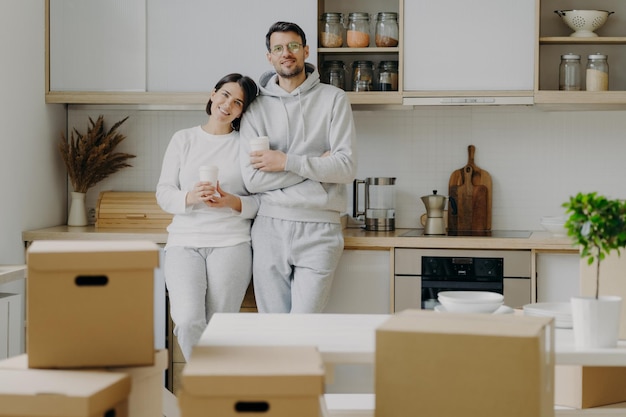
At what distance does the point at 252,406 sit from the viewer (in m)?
1.81

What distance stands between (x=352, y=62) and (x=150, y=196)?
1.21 meters

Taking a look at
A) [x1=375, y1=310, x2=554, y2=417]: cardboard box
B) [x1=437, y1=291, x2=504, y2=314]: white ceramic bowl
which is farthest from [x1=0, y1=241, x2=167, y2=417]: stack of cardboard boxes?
[x1=437, y1=291, x2=504, y2=314]: white ceramic bowl

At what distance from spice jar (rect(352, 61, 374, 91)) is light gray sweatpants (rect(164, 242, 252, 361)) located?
103cm

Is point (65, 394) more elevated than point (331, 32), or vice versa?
point (331, 32)

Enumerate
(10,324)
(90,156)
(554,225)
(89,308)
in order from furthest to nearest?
(90,156) → (554,225) → (10,324) → (89,308)

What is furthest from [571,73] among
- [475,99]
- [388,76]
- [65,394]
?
[65,394]

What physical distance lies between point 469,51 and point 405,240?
3.10 feet

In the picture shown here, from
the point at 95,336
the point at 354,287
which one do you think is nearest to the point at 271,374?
the point at 95,336

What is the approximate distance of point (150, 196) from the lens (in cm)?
443

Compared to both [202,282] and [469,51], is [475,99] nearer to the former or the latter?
[469,51]

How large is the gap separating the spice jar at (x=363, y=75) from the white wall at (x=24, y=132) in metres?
1.52

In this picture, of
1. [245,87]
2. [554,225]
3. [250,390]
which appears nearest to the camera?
[250,390]

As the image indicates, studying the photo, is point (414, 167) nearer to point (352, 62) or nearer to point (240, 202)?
point (352, 62)

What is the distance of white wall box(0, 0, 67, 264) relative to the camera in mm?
4066
